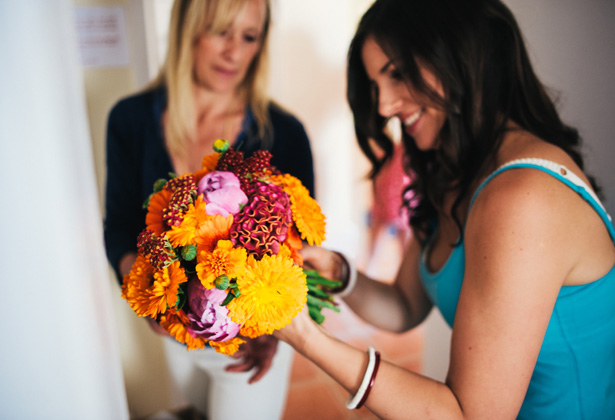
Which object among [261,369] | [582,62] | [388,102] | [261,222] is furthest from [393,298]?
[582,62]

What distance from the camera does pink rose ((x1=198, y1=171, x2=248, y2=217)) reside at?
0.54 metres

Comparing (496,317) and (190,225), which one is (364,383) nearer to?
(496,317)

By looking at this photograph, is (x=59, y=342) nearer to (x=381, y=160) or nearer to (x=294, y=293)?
(x=294, y=293)

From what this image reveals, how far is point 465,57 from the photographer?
28.0 inches

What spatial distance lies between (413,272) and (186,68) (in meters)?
0.88

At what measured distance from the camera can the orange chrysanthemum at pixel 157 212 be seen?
571 millimetres

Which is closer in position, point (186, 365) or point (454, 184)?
point (454, 184)

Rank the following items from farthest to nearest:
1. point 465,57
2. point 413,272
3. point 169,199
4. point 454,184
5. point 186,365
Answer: point 186,365, point 413,272, point 454,184, point 465,57, point 169,199

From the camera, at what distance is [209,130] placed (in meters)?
1.17

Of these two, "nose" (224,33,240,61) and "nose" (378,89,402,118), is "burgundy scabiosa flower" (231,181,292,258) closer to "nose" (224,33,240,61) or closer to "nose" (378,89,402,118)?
"nose" (378,89,402,118)

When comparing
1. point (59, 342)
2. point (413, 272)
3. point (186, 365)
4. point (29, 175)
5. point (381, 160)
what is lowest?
point (186, 365)

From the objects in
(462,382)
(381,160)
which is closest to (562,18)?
(381,160)

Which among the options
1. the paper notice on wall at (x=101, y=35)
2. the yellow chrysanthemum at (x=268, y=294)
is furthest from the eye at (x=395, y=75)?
the paper notice on wall at (x=101, y=35)

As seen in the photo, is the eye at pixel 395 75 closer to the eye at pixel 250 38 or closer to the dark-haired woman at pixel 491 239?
the dark-haired woman at pixel 491 239
